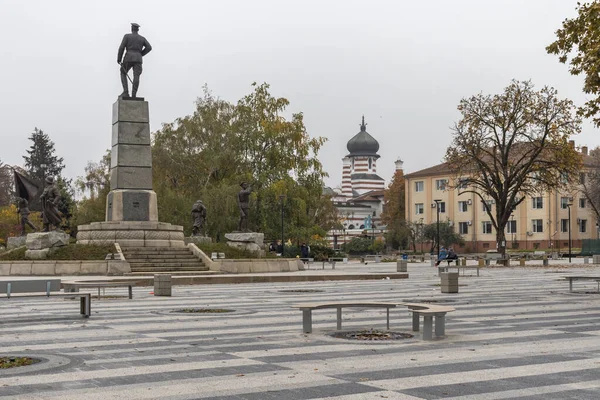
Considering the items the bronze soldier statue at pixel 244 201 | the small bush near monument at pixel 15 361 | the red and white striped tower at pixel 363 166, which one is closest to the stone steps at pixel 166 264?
the bronze soldier statue at pixel 244 201

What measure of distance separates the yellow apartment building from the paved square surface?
72.3 metres

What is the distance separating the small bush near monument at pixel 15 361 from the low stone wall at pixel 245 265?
24.4 m

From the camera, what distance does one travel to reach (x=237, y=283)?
29.1 metres

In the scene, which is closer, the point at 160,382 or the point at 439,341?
the point at 160,382

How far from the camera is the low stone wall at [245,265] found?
34031 mm

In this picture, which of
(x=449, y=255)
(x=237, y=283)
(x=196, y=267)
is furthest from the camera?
(x=449, y=255)

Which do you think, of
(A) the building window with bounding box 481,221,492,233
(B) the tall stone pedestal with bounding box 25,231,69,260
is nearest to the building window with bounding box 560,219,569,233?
(A) the building window with bounding box 481,221,492,233

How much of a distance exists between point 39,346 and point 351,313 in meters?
6.67

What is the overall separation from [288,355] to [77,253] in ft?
82.8

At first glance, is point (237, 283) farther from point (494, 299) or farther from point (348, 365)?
point (348, 365)

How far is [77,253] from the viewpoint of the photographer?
3356cm

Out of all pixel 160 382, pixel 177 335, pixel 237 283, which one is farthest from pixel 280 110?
pixel 160 382

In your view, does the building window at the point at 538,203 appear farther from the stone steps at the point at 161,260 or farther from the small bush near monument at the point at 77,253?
the small bush near monument at the point at 77,253

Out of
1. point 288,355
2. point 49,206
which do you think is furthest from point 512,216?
point 288,355
